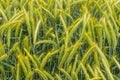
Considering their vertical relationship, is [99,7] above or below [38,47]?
above

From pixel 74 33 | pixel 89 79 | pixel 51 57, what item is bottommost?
pixel 89 79

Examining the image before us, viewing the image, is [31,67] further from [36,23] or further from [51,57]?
[36,23]

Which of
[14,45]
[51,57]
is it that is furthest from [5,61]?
[51,57]

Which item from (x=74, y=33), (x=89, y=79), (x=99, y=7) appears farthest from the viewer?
(x=99, y=7)

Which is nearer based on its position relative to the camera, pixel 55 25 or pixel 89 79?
pixel 89 79

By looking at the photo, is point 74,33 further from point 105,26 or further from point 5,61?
point 5,61

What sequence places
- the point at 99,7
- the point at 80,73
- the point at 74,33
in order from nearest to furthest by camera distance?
1. the point at 80,73
2. the point at 74,33
3. the point at 99,7
